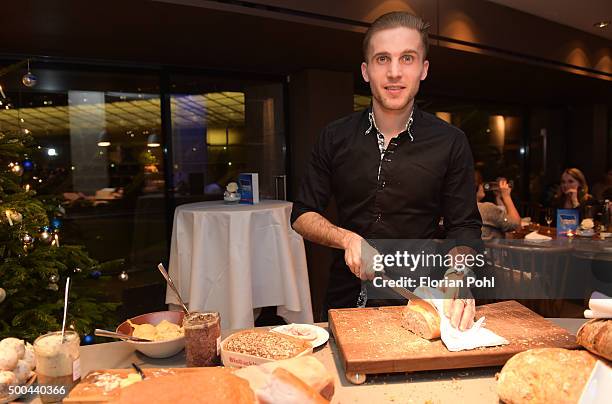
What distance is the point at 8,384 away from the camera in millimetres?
864

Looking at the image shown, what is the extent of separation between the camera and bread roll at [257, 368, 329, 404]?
0.64m

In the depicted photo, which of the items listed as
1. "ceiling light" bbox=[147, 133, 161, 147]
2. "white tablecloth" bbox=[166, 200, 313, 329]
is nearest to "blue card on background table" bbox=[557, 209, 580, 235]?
"white tablecloth" bbox=[166, 200, 313, 329]

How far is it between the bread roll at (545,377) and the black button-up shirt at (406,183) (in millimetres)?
700

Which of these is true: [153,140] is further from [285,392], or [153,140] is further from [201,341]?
[285,392]

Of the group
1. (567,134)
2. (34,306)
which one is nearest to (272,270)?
(34,306)

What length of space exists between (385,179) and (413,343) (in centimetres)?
69

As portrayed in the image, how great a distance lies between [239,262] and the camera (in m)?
3.18

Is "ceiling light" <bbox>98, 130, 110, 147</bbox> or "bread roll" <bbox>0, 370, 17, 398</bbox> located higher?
"ceiling light" <bbox>98, 130, 110, 147</bbox>

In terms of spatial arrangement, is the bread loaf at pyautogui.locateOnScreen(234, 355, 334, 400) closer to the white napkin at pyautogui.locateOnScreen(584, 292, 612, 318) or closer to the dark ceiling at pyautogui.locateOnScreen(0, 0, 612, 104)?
the white napkin at pyautogui.locateOnScreen(584, 292, 612, 318)

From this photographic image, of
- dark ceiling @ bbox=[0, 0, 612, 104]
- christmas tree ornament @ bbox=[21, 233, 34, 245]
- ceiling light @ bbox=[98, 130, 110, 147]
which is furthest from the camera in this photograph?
ceiling light @ bbox=[98, 130, 110, 147]

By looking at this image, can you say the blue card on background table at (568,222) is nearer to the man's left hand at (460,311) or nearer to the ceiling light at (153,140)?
the man's left hand at (460,311)

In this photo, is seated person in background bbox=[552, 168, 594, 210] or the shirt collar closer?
the shirt collar

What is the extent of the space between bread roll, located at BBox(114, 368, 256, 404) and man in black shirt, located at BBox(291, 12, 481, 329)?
2.60 feet

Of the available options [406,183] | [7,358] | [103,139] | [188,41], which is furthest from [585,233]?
[103,139]
